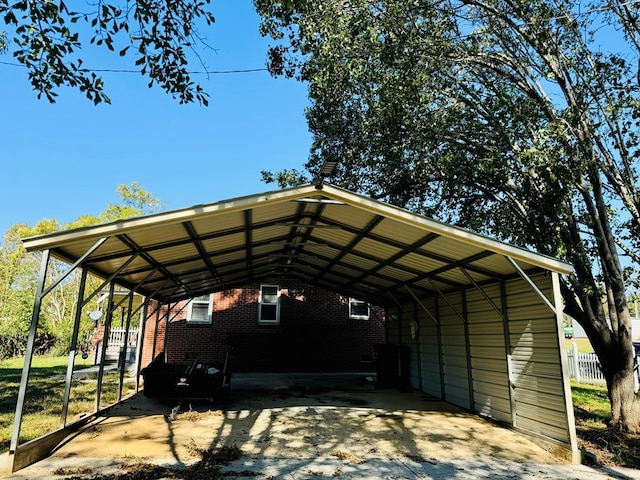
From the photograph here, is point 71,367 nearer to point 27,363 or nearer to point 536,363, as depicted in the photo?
point 27,363

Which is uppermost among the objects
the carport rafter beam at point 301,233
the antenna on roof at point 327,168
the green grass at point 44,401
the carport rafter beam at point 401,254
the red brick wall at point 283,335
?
the carport rafter beam at point 301,233

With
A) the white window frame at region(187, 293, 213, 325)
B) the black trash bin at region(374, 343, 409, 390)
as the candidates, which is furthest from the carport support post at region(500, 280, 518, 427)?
the white window frame at region(187, 293, 213, 325)

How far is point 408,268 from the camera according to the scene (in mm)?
9156

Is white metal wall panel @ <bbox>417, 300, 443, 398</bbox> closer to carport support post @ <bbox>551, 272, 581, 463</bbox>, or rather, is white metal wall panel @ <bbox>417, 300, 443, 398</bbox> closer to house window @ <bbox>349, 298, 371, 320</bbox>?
house window @ <bbox>349, 298, 371, 320</bbox>

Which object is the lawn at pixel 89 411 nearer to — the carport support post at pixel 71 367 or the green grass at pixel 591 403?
the green grass at pixel 591 403

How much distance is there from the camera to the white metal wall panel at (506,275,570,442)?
5.94 meters

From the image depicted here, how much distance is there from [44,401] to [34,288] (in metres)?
18.4

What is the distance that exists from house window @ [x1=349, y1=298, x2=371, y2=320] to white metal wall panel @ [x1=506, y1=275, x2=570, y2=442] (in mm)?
9101

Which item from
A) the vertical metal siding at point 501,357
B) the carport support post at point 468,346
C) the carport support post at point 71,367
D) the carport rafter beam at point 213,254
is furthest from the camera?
the carport support post at point 468,346

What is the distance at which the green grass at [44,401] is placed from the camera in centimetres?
653

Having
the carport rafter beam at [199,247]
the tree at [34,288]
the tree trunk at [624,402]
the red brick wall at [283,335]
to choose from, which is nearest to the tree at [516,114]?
the tree trunk at [624,402]

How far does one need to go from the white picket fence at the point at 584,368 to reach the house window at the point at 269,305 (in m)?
10.1

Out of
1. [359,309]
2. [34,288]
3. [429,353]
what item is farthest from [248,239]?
[34,288]

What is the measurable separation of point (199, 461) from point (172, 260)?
4.14m
